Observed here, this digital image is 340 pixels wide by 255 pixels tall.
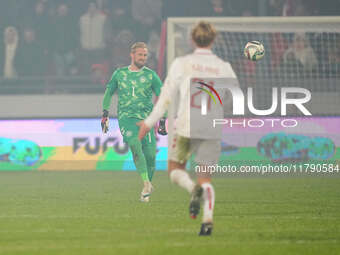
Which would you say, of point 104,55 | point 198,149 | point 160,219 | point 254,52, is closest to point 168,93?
point 198,149

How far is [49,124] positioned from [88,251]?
12094mm

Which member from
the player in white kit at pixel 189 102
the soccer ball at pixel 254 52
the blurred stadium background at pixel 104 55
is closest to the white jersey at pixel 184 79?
the player in white kit at pixel 189 102

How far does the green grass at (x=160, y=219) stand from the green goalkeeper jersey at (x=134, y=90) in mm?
1208

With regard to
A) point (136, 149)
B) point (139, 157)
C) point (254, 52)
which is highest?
point (254, 52)

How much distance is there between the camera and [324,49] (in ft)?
59.6

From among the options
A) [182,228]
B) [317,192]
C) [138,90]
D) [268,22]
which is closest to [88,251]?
[182,228]

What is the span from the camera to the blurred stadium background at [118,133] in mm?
8070

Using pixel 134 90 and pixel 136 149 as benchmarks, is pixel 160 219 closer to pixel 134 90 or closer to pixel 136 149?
pixel 136 149

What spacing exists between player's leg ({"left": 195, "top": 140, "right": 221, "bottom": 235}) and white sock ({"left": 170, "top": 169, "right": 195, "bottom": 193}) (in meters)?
0.09

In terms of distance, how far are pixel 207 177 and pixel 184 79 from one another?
2.90 ft

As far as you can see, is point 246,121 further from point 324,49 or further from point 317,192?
point 317,192

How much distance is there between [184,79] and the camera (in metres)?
7.86

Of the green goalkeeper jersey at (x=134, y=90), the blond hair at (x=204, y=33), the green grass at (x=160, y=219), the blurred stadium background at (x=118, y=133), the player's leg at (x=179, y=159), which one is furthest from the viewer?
the green goalkeeper jersey at (x=134, y=90)

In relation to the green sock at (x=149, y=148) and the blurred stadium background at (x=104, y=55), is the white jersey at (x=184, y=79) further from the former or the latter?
the blurred stadium background at (x=104, y=55)
